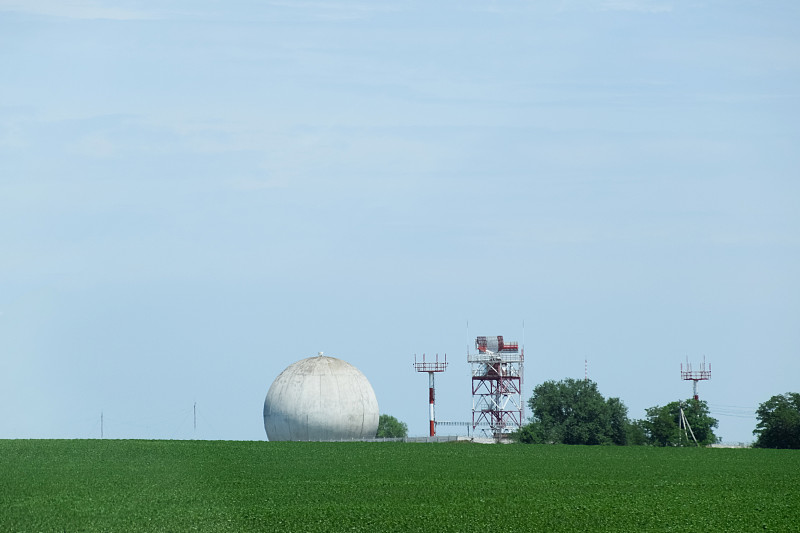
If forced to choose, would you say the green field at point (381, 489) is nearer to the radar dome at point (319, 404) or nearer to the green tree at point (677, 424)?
the radar dome at point (319, 404)

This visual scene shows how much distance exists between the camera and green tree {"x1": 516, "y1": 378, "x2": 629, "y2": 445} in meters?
71.2

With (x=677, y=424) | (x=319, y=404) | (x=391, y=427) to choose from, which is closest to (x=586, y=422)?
(x=677, y=424)

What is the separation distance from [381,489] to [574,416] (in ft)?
133

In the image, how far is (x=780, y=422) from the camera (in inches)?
2584

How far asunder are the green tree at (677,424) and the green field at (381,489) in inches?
796

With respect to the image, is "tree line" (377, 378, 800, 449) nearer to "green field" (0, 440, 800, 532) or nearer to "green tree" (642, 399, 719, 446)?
"green tree" (642, 399, 719, 446)

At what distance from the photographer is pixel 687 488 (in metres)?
34.9

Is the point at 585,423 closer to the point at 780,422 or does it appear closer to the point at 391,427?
the point at 780,422

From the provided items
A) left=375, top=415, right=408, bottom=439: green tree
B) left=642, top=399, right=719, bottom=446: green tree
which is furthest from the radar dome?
left=375, top=415, right=408, bottom=439: green tree

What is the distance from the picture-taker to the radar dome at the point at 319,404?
214 feet

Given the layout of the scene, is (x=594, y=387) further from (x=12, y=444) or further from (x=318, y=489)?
(x=318, y=489)

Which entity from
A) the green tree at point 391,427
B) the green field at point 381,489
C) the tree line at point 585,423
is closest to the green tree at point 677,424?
the tree line at point 585,423

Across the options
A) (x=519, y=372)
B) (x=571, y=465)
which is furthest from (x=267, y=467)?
(x=519, y=372)

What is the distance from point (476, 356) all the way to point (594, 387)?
13805 mm
